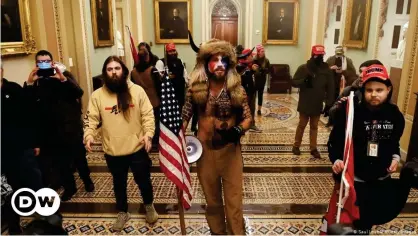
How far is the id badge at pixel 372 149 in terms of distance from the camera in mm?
2482

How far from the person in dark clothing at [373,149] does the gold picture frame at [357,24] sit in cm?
631

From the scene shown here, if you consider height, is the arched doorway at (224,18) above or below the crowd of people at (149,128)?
above

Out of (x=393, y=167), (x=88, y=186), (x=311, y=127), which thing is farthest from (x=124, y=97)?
(x=311, y=127)

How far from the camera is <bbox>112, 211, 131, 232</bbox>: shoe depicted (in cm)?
344

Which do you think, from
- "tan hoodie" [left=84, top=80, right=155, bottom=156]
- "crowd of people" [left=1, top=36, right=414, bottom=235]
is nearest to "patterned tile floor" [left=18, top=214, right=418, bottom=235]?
"crowd of people" [left=1, top=36, right=414, bottom=235]

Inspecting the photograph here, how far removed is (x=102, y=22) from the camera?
7582 mm

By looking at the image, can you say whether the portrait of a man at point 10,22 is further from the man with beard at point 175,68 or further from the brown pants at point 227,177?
the brown pants at point 227,177

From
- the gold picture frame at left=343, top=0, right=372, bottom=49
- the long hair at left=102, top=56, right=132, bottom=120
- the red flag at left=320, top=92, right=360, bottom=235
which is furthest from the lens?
the gold picture frame at left=343, top=0, right=372, bottom=49

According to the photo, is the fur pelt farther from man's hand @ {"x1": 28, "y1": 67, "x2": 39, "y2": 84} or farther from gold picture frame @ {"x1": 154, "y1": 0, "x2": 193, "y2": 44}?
gold picture frame @ {"x1": 154, "y1": 0, "x2": 193, "y2": 44}

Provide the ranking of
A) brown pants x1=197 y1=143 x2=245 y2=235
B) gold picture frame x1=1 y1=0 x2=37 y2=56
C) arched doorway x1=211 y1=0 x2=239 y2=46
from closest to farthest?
1. brown pants x1=197 y1=143 x2=245 y2=235
2. gold picture frame x1=1 y1=0 x2=37 y2=56
3. arched doorway x1=211 y1=0 x2=239 y2=46

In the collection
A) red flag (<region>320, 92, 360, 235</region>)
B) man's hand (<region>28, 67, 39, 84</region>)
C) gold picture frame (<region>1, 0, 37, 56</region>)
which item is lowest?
red flag (<region>320, 92, 360, 235</region>)

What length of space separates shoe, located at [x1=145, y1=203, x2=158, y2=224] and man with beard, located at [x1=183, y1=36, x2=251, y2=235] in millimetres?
953

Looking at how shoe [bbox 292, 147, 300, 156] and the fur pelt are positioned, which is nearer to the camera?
the fur pelt

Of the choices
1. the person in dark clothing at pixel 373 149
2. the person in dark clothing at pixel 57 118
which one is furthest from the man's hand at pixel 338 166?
the person in dark clothing at pixel 57 118
